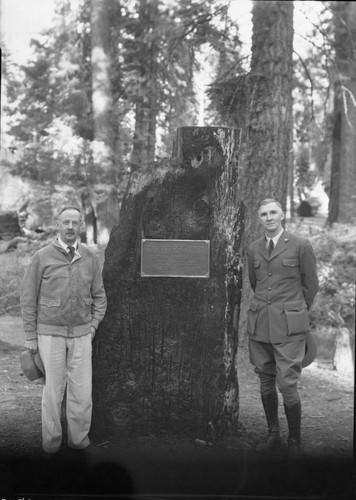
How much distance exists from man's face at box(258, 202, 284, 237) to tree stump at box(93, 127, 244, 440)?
30 cm

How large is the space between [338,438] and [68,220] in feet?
9.26

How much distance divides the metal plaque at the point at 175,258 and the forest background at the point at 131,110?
11.7 ft

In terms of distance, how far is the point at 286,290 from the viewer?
4344 mm

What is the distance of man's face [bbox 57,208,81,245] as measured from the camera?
13.6ft

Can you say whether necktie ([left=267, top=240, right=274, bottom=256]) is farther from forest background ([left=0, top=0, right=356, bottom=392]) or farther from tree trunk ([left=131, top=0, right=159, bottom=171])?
tree trunk ([left=131, top=0, right=159, bottom=171])

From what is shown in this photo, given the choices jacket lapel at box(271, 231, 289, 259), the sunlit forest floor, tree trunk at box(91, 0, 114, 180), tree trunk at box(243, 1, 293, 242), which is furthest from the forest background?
jacket lapel at box(271, 231, 289, 259)

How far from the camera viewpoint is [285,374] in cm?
429

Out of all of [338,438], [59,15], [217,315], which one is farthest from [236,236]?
[59,15]

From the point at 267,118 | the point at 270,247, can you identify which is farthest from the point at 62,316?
the point at 267,118

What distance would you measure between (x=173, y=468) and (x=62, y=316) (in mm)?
1389

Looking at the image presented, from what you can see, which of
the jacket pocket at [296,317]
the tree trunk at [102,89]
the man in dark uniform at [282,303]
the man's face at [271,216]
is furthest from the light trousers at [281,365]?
the tree trunk at [102,89]

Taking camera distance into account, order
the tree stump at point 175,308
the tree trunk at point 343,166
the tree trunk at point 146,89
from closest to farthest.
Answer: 1. the tree stump at point 175,308
2. the tree trunk at point 343,166
3. the tree trunk at point 146,89

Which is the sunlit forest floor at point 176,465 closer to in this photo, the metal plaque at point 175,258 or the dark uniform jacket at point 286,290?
the dark uniform jacket at point 286,290

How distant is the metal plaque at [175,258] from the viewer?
14.7 ft
